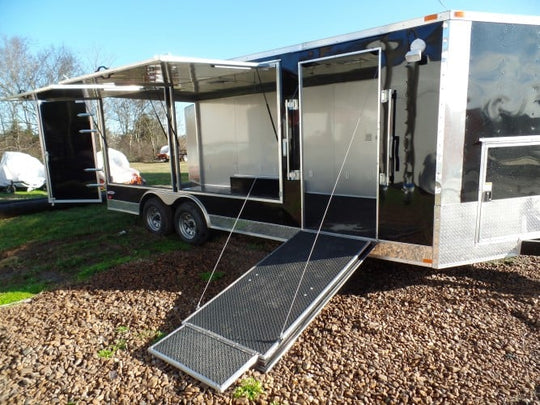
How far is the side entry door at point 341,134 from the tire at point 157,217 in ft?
7.31

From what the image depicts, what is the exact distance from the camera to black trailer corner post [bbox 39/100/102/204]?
6.44m

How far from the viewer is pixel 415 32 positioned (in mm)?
3352

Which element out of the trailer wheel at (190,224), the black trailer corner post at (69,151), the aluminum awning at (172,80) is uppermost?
the aluminum awning at (172,80)

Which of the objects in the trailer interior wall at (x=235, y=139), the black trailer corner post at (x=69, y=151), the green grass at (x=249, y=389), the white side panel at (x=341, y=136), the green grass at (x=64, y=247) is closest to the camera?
the green grass at (x=249, y=389)

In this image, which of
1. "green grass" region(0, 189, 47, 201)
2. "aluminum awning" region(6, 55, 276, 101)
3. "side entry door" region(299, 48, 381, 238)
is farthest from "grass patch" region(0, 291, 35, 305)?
"green grass" region(0, 189, 47, 201)

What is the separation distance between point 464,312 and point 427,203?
1.02 m

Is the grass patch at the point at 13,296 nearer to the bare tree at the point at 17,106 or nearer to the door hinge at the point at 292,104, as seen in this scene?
the door hinge at the point at 292,104

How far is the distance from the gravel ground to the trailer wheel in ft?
→ 3.88

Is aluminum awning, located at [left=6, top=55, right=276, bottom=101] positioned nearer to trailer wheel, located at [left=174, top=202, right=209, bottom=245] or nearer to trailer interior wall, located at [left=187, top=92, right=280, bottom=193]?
trailer interior wall, located at [left=187, top=92, right=280, bottom=193]

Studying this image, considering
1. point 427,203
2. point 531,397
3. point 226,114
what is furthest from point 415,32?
point 226,114

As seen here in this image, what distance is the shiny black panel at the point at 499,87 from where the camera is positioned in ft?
11.1

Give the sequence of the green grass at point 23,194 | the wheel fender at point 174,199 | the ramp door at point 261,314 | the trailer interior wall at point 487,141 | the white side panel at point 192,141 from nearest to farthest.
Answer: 1. the ramp door at point 261,314
2. the trailer interior wall at point 487,141
3. the wheel fender at point 174,199
4. the white side panel at point 192,141
5. the green grass at point 23,194

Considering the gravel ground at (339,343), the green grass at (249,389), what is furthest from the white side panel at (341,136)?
the green grass at (249,389)

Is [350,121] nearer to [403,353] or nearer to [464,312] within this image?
[464,312]
